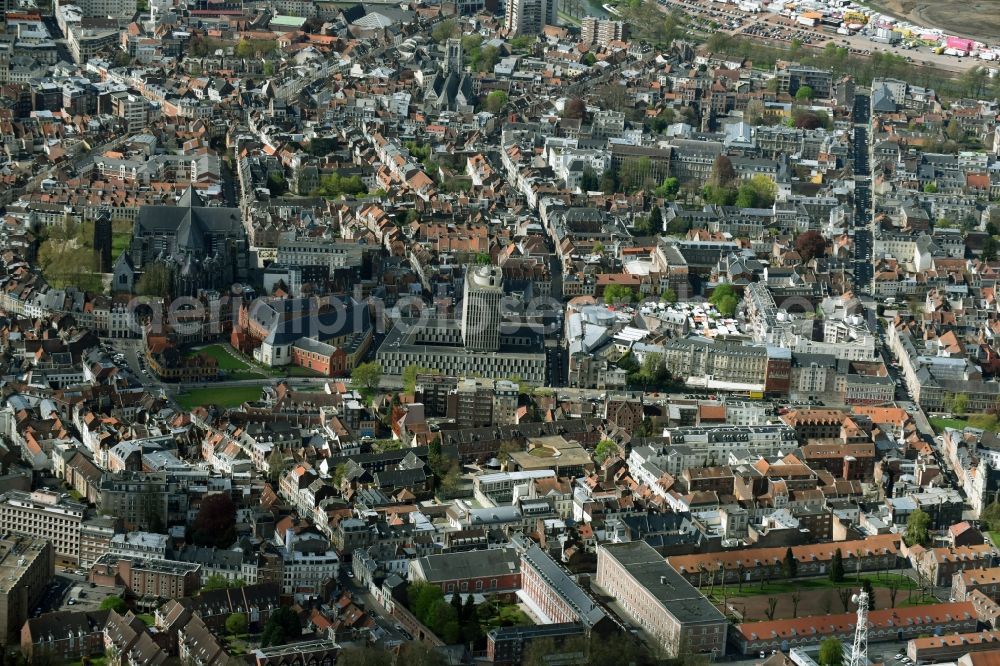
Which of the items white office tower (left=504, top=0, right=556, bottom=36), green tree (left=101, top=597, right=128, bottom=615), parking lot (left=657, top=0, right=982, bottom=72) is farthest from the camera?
white office tower (left=504, top=0, right=556, bottom=36)

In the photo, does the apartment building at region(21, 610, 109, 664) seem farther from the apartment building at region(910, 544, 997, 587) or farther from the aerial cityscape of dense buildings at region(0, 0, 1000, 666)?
the apartment building at region(910, 544, 997, 587)

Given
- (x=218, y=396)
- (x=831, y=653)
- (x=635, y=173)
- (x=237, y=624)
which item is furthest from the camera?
(x=635, y=173)

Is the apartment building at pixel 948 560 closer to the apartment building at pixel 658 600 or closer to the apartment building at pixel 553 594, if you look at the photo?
the apartment building at pixel 658 600

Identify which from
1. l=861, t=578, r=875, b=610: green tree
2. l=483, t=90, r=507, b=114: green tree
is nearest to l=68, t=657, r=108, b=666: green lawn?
l=861, t=578, r=875, b=610: green tree

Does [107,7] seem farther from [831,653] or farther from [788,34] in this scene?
[831,653]

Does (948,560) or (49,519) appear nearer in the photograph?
(49,519)

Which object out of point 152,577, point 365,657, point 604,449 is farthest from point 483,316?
point 365,657
